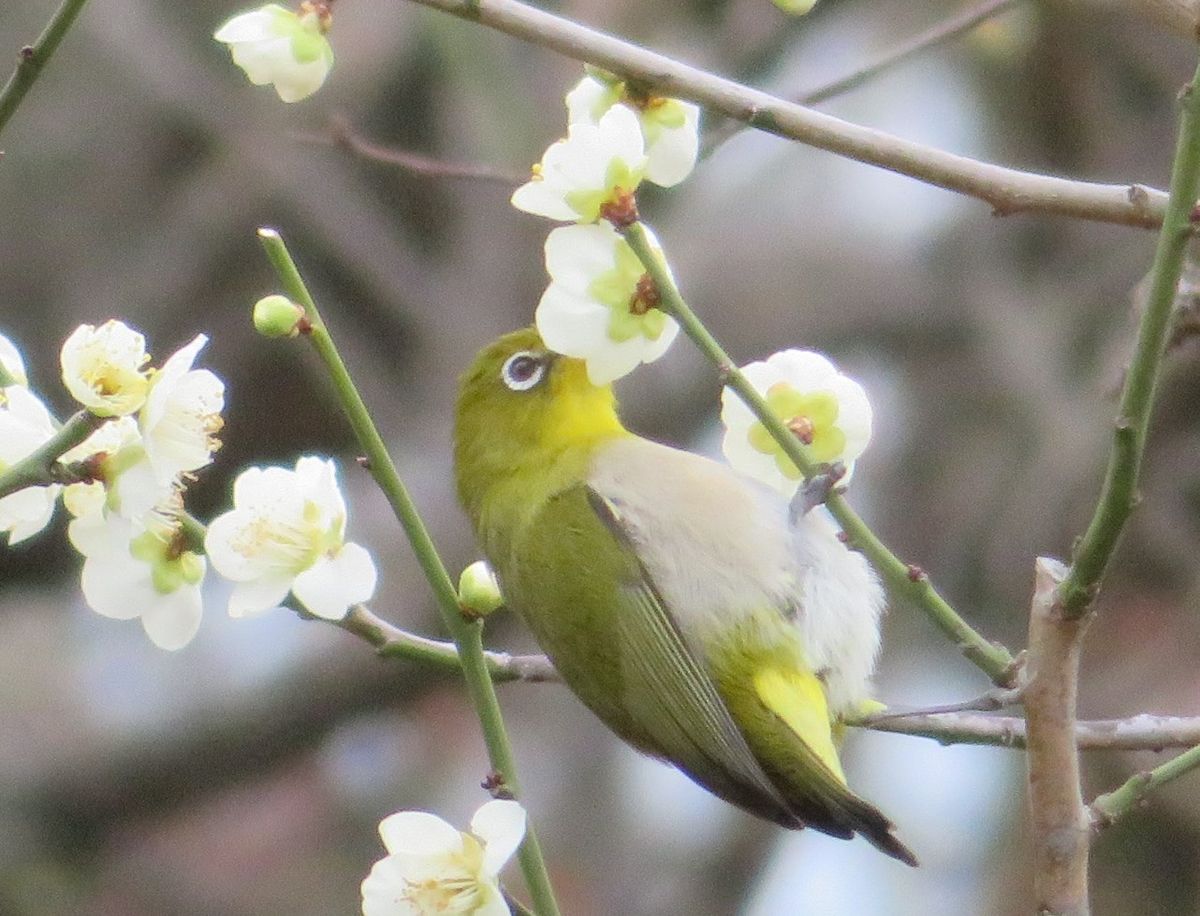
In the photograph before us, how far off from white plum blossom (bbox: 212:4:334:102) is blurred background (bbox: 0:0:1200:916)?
3.63 m

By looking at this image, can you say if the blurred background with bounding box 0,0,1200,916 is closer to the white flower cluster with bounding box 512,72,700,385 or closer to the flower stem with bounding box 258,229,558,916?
the white flower cluster with bounding box 512,72,700,385

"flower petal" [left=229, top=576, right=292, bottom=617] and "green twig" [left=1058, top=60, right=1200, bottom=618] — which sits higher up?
"green twig" [left=1058, top=60, right=1200, bottom=618]

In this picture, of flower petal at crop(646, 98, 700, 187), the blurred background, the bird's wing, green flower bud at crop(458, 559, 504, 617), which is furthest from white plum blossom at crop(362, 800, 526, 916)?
the blurred background

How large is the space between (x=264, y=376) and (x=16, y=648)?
1.93 metres

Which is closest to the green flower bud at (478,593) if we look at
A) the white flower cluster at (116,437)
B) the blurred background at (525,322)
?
the white flower cluster at (116,437)

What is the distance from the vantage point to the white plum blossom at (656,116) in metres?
2.02

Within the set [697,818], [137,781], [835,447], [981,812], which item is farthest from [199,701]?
[835,447]

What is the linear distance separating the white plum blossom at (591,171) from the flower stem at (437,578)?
0.82ft

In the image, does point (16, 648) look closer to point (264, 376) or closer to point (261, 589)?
point (264, 376)

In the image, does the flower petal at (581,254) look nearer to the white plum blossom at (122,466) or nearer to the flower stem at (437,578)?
the flower stem at (437,578)

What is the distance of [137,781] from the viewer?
5977 mm

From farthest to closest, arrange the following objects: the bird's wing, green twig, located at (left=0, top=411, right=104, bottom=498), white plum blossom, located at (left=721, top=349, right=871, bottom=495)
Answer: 1. the bird's wing
2. white plum blossom, located at (left=721, top=349, right=871, bottom=495)
3. green twig, located at (left=0, top=411, right=104, bottom=498)

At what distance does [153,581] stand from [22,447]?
28 centimetres

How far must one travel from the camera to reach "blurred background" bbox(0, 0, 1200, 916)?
20.0ft
